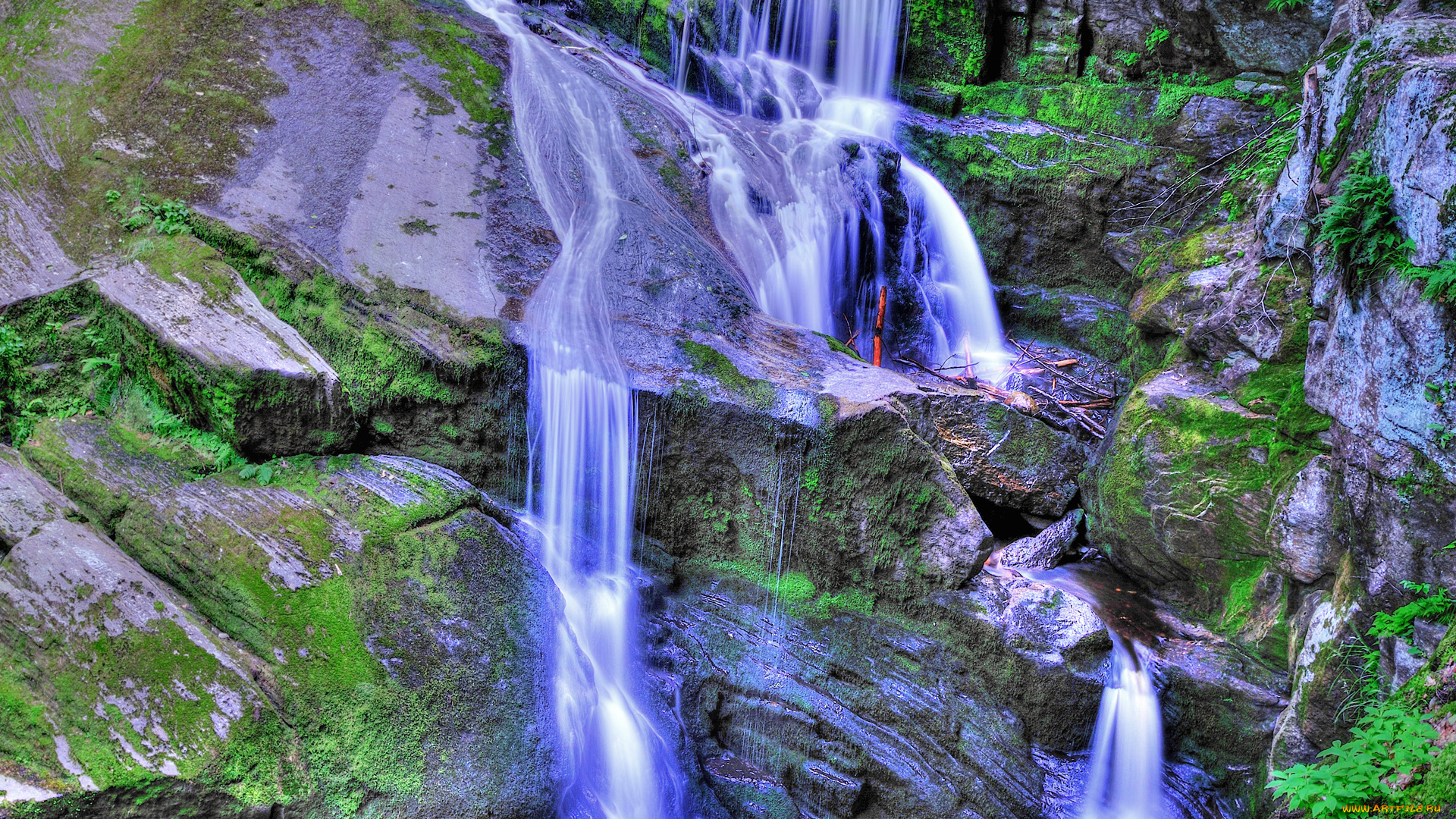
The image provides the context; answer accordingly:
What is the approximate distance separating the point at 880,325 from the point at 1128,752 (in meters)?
4.34

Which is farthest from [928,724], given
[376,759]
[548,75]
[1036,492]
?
[548,75]

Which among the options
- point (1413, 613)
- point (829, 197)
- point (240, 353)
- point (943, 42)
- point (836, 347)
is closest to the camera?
point (1413, 613)

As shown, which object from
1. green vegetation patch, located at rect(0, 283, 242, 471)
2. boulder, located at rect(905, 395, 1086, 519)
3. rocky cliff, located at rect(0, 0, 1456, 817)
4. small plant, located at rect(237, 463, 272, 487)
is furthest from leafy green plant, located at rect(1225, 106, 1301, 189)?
green vegetation patch, located at rect(0, 283, 242, 471)

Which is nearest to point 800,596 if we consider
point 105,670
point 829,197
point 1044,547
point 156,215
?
point 1044,547

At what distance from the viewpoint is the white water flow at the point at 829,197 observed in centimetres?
795

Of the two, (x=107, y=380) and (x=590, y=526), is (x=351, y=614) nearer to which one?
(x=590, y=526)

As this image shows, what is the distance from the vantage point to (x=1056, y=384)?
812 cm

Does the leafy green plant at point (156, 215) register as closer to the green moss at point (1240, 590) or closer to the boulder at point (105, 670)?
the boulder at point (105, 670)

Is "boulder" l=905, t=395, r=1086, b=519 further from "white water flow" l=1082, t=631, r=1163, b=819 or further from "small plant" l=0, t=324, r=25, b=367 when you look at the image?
"small plant" l=0, t=324, r=25, b=367

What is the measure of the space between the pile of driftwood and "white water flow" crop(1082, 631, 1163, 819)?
7.46 feet

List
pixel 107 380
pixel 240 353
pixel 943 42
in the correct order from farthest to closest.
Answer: pixel 943 42
pixel 107 380
pixel 240 353

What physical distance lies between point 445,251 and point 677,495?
102 inches

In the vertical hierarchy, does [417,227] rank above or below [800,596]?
above

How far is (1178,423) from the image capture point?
555 centimetres
